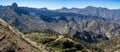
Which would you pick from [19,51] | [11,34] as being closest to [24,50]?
[19,51]

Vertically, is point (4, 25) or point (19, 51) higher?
point (4, 25)

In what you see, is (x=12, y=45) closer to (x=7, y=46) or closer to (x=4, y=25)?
(x=7, y=46)

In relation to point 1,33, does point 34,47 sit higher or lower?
lower

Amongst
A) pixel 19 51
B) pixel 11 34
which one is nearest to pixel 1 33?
pixel 11 34

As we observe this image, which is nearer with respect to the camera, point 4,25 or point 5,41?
point 5,41

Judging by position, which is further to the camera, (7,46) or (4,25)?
(4,25)

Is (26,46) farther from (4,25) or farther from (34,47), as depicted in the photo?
(4,25)
